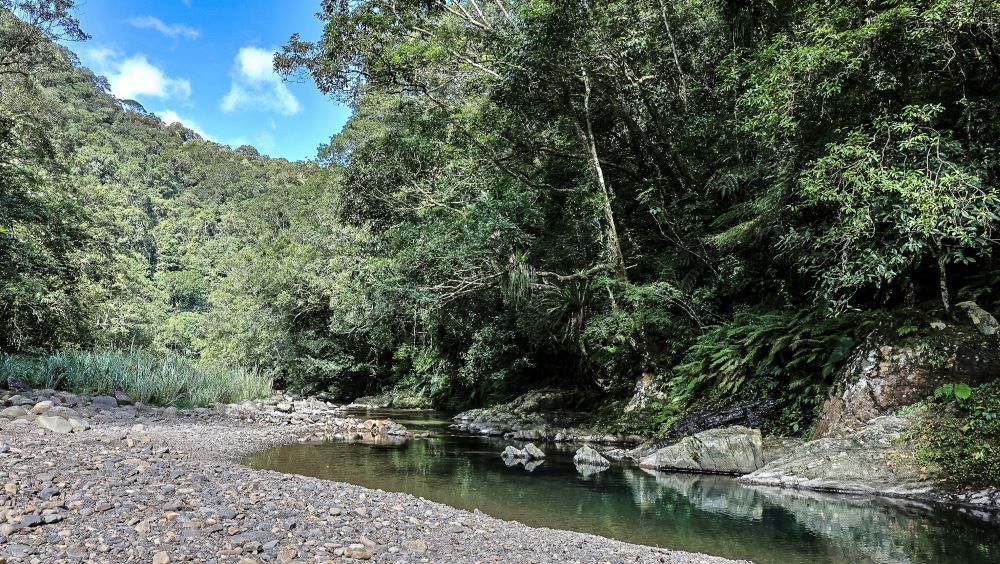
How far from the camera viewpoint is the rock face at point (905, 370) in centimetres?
677

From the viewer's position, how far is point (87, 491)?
4.06 m

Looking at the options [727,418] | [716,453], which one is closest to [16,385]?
[716,453]

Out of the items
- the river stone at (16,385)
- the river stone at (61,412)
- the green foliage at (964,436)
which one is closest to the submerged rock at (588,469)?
the green foliage at (964,436)

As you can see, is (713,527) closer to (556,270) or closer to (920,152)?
(920,152)

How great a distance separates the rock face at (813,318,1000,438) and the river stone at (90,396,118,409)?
489 inches

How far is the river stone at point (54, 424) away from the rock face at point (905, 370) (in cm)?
1015

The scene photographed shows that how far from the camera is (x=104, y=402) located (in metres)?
10.8

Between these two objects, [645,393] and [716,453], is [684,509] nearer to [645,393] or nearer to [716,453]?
[716,453]

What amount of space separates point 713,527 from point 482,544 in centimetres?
234

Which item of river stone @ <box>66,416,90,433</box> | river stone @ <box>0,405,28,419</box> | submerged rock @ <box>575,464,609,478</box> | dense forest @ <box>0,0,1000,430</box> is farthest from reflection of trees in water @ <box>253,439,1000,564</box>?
river stone @ <box>0,405,28,419</box>

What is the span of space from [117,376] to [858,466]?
1430 cm

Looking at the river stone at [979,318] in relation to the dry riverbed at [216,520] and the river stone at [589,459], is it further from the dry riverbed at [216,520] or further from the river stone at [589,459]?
the dry riverbed at [216,520]

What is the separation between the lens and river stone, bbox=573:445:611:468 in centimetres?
855

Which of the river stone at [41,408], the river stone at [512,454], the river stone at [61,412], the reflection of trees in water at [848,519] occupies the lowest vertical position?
the river stone at [512,454]
